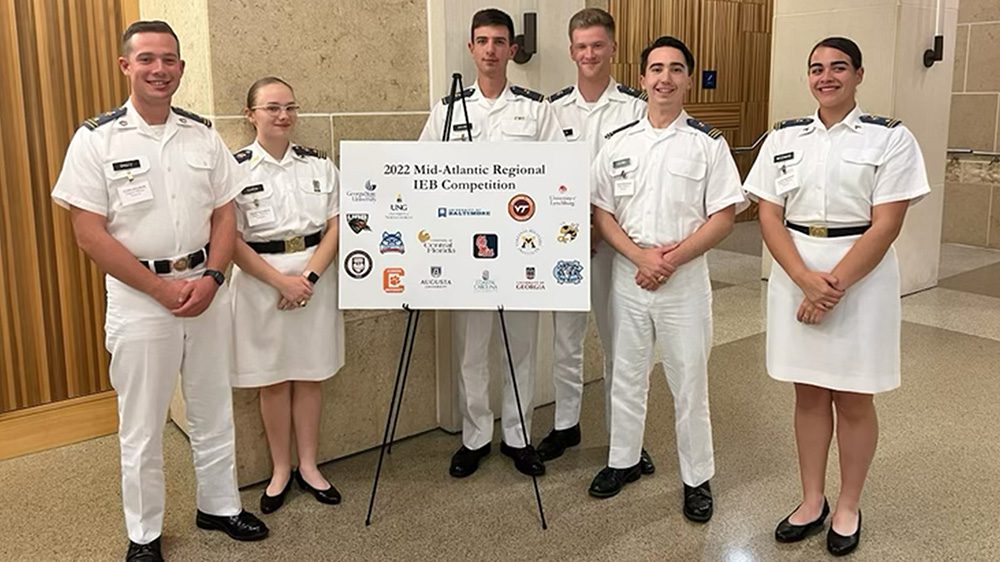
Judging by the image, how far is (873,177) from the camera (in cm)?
290

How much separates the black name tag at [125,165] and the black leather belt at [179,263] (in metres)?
0.30

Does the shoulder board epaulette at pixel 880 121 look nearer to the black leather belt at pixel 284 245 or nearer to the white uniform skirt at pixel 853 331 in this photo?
the white uniform skirt at pixel 853 331

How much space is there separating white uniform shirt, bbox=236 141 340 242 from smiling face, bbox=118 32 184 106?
0.50 m

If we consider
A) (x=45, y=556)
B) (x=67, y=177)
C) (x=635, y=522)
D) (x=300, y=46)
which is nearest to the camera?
(x=67, y=177)

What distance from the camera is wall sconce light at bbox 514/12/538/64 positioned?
4.25 meters

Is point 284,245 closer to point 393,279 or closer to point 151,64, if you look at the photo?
point 393,279

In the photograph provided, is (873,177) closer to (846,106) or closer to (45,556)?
(846,106)

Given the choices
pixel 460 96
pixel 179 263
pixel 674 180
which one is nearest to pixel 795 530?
pixel 674 180

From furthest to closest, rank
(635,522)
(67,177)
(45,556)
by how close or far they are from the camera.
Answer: (635,522)
(45,556)
(67,177)

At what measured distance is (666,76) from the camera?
321cm

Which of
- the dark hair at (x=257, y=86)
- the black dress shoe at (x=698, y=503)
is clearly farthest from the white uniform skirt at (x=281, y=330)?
the black dress shoe at (x=698, y=503)

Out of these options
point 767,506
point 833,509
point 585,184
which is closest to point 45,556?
point 585,184

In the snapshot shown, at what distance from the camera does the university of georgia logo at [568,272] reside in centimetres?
332

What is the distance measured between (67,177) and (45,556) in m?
1.37
